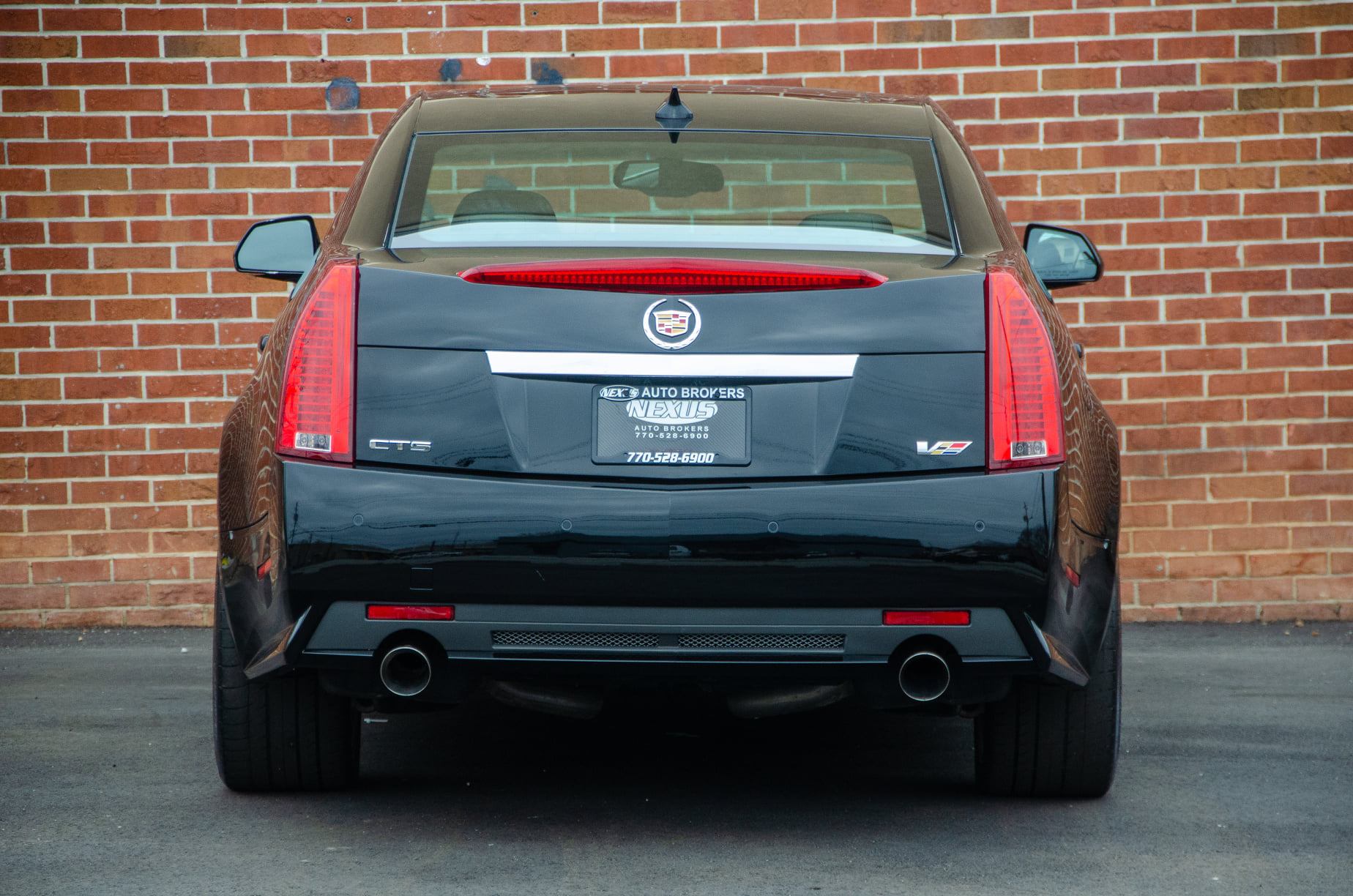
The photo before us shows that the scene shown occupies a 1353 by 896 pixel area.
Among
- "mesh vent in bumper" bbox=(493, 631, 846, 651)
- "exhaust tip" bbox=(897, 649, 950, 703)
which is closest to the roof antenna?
"mesh vent in bumper" bbox=(493, 631, 846, 651)

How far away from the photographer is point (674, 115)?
405 centimetres

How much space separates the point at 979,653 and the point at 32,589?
4579 millimetres

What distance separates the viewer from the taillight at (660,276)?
3.36 metres

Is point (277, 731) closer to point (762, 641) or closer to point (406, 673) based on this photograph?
point (406, 673)

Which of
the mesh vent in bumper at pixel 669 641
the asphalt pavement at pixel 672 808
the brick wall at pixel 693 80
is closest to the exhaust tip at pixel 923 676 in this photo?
the mesh vent in bumper at pixel 669 641

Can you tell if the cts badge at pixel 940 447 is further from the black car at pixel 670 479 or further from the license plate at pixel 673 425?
the license plate at pixel 673 425

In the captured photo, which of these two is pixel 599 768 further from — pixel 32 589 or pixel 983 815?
pixel 32 589

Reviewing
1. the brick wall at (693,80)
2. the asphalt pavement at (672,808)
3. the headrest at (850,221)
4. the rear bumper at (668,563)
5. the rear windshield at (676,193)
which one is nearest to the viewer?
the rear bumper at (668,563)

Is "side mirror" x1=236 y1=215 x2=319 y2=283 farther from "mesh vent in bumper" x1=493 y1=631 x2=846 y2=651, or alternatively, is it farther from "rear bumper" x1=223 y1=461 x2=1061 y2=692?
"mesh vent in bumper" x1=493 y1=631 x2=846 y2=651

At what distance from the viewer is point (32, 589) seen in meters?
6.74

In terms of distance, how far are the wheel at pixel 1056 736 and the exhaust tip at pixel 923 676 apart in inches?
15.1

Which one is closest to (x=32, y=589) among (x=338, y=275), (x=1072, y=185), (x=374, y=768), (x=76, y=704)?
(x=76, y=704)

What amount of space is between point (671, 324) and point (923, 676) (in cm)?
87

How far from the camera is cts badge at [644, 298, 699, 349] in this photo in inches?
130
